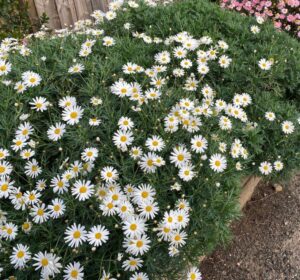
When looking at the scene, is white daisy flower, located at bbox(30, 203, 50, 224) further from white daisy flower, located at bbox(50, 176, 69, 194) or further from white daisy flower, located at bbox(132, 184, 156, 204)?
white daisy flower, located at bbox(132, 184, 156, 204)

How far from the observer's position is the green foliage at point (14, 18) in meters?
4.32

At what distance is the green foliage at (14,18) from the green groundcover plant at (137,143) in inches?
64.8

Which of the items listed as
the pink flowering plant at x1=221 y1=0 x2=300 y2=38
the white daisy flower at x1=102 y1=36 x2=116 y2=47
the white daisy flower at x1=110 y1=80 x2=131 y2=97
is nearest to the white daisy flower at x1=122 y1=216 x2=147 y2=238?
the white daisy flower at x1=110 y1=80 x2=131 y2=97

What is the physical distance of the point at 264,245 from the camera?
115 inches

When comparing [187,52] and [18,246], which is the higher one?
[187,52]

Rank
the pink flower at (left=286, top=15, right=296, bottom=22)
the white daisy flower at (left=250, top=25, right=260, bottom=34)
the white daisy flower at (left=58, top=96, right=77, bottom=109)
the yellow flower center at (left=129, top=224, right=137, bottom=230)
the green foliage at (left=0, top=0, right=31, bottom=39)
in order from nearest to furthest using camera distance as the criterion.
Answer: the yellow flower center at (left=129, top=224, right=137, bottom=230), the white daisy flower at (left=58, top=96, right=77, bottom=109), the white daisy flower at (left=250, top=25, right=260, bottom=34), the green foliage at (left=0, top=0, right=31, bottom=39), the pink flower at (left=286, top=15, right=296, bottom=22)

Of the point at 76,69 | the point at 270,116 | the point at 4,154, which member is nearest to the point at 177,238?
the point at 4,154

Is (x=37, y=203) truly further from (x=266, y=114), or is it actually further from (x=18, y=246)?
(x=266, y=114)

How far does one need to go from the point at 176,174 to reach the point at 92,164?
48cm

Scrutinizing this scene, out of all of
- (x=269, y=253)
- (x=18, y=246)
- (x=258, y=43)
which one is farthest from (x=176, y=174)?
(x=258, y=43)

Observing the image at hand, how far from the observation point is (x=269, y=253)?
9.40ft

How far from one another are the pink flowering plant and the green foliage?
2.45m

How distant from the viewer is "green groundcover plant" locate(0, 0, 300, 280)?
72.4 inches

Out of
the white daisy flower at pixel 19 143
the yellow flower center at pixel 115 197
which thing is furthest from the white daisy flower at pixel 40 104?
the yellow flower center at pixel 115 197
